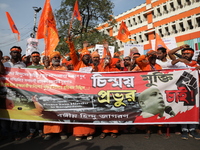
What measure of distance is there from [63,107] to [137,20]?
1166 inches

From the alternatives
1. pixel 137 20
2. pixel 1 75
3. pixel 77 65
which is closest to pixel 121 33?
pixel 77 65

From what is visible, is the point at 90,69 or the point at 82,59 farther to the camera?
the point at 82,59

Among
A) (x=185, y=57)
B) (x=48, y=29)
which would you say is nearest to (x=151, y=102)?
(x=185, y=57)

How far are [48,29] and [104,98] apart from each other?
A: 2997mm

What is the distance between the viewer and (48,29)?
5.46m

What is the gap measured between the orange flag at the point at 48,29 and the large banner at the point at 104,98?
162 centimetres

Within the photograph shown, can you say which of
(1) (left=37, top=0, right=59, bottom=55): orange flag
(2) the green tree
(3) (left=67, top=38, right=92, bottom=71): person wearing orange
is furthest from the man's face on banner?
(2) the green tree

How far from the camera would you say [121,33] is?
9656mm

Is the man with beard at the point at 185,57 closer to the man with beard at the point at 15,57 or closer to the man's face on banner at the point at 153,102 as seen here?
the man's face on banner at the point at 153,102

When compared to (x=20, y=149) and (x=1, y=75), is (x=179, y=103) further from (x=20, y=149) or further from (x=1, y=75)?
(x=1, y=75)

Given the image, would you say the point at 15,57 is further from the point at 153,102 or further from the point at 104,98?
the point at 153,102

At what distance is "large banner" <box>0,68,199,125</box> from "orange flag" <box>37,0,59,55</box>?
5.31 feet

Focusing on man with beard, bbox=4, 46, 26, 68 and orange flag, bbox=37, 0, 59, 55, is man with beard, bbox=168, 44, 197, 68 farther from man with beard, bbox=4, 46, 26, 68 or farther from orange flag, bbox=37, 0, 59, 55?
man with beard, bbox=4, 46, 26, 68

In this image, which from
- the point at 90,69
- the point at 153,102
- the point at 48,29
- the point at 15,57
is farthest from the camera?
the point at 48,29
